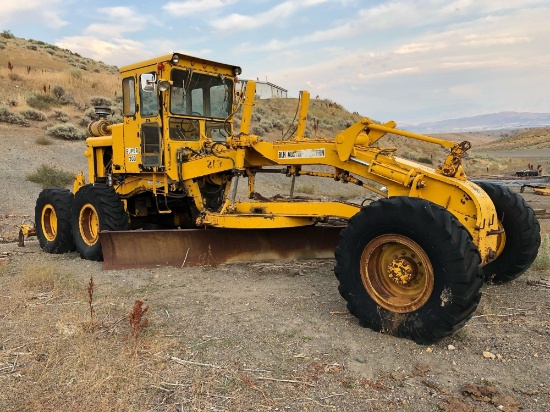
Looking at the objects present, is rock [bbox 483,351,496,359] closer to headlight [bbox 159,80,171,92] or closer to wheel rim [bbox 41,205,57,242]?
headlight [bbox 159,80,171,92]

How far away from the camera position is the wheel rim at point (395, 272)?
14.4ft

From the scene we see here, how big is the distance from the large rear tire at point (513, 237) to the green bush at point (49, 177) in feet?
42.7

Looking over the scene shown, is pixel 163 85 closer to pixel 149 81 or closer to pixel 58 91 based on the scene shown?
pixel 149 81

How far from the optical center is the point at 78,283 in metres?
6.23

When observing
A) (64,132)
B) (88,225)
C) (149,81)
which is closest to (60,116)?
(64,132)

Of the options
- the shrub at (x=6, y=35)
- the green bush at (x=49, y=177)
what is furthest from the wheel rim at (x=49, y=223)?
the shrub at (x=6, y=35)

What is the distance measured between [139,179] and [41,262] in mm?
1937

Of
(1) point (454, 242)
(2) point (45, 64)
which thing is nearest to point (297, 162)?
(1) point (454, 242)

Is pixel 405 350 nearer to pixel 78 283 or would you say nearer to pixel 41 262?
pixel 78 283

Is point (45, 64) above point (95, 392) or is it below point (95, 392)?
above

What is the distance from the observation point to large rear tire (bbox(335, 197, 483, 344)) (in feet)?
A: 13.2

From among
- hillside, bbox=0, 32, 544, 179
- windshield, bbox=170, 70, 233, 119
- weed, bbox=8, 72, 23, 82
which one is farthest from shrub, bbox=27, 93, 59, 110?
windshield, bbox=170, 70, 233, 119

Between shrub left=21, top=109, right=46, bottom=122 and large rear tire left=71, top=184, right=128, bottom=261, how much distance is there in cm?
1541

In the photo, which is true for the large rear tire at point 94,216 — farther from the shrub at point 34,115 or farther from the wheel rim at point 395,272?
the shrub at point 34,115
